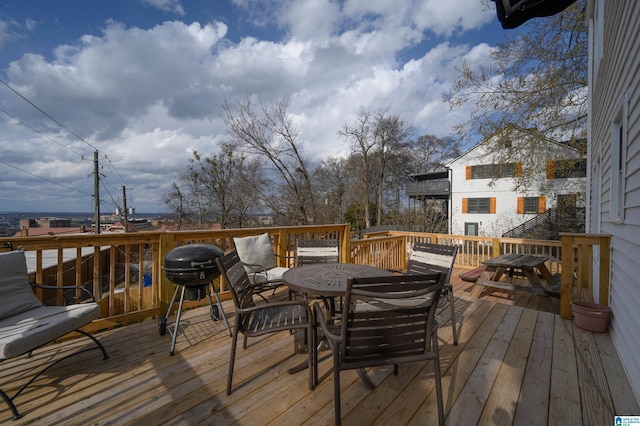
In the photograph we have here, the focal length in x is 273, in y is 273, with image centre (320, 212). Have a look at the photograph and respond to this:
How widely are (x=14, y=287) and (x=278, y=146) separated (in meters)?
11.1

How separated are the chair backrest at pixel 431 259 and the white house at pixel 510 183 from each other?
705 centimetres

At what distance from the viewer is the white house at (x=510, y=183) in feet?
27.4

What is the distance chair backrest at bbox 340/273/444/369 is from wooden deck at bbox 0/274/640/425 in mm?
406

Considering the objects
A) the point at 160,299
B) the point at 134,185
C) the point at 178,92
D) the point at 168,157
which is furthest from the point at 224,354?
the point at 134,185

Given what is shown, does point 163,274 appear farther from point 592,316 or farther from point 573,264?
point 573,264

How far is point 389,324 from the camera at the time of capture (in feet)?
4.75

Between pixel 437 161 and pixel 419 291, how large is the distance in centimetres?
2418

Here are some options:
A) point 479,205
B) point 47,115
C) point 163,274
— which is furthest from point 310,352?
point 479,205

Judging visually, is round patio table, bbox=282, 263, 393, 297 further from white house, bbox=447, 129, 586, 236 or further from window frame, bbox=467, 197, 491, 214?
window frame, bbox=467, 197, 491, 214

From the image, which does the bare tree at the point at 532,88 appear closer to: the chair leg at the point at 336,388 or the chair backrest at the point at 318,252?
the chair backrest at the point at 318,252

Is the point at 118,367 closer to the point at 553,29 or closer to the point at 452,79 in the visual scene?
the point at 452,79

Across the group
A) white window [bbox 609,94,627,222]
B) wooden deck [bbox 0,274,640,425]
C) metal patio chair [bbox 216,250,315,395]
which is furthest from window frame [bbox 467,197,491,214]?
metal patio chair [bbox 216,250,315,395]

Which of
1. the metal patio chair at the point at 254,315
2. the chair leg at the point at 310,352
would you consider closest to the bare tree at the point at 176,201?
the metal patio chair at the point at 254,315

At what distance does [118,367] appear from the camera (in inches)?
84.0
